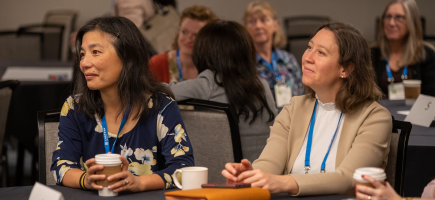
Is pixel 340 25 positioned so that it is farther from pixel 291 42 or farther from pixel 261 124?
pixel 291 42

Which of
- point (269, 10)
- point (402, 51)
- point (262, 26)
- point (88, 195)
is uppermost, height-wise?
point (269, 10)

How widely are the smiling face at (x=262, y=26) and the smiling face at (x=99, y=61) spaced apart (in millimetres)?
2694

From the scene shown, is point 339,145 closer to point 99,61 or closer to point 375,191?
point 375,191

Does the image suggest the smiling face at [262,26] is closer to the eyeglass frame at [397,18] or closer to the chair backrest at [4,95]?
the eyeglass frame at [397,18]

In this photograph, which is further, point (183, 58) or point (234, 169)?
point (183, 58)

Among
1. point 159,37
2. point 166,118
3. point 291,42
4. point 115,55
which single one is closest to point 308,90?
point 166,118

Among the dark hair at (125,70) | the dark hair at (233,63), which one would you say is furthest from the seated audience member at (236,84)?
the dark hair at (125,70)

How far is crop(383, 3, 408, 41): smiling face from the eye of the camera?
4637 millimetres

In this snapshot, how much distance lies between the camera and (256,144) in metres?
3.08

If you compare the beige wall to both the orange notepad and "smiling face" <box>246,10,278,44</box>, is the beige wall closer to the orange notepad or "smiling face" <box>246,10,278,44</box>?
"smiling face" <box>246,10,278,44</box>

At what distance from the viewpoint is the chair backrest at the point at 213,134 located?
8.70 ft

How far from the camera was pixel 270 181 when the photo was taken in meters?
1.77

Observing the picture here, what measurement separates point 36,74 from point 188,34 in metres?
1.50

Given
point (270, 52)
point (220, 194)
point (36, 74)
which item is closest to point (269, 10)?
point (270, 52)
